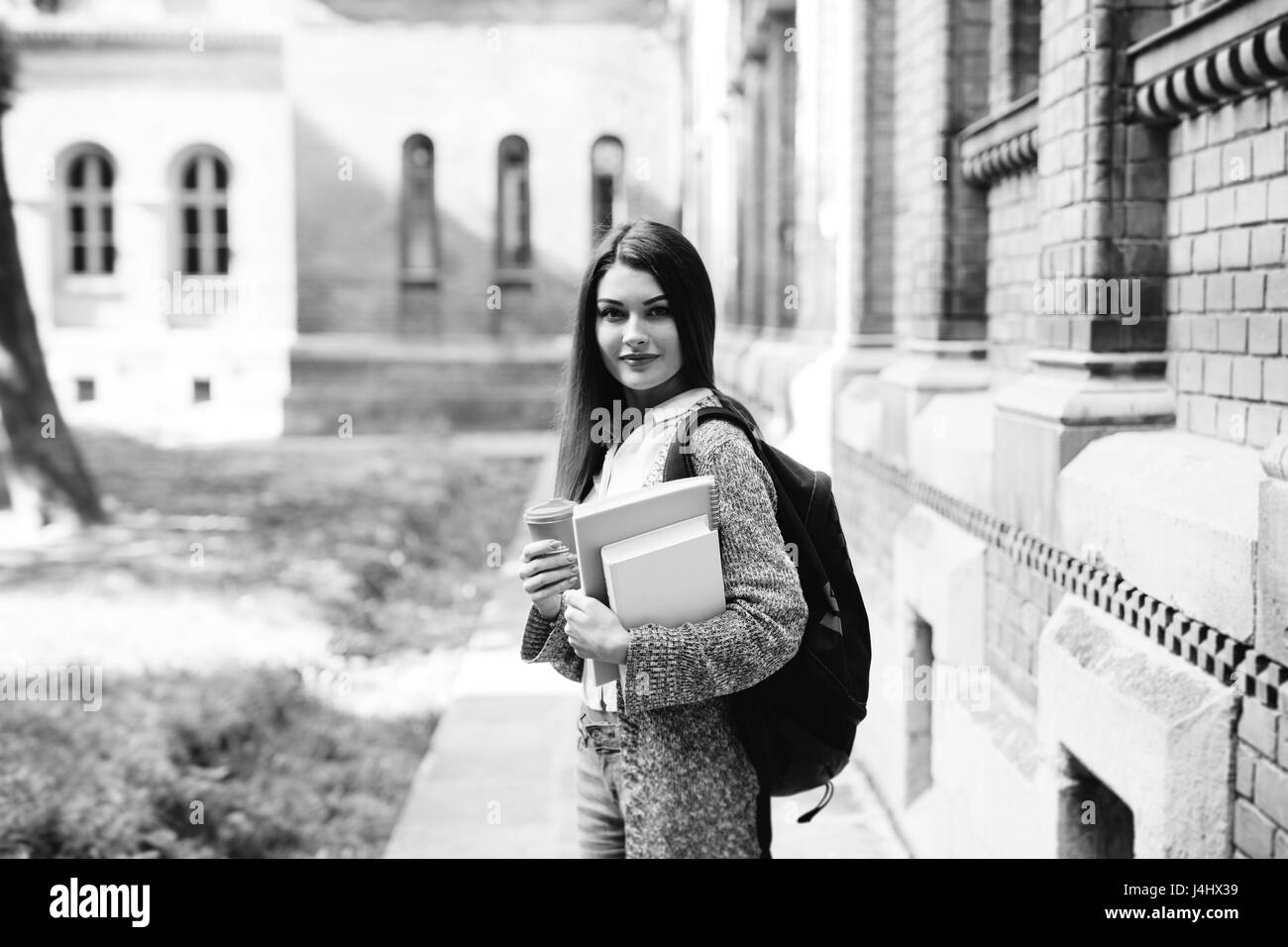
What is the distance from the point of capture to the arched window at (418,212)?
2234cm

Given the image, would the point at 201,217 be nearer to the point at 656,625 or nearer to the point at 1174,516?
the point at 1174,516

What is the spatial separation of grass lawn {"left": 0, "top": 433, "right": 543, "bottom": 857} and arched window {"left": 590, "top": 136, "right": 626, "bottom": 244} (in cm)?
782

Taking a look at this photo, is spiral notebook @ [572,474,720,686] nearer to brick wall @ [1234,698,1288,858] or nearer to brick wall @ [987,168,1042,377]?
brick wall @ [1234,698,1288,858]

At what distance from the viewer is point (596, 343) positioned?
2.34 metres

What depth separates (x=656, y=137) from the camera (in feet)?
73.5

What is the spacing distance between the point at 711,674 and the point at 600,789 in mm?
419

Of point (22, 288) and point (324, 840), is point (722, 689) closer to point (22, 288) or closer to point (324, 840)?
point (324, 840)

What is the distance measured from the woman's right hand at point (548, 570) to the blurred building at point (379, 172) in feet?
63.5

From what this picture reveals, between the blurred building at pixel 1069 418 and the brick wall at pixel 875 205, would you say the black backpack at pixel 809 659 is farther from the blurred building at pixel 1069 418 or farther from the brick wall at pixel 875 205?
the brick wall at pixel 875 205

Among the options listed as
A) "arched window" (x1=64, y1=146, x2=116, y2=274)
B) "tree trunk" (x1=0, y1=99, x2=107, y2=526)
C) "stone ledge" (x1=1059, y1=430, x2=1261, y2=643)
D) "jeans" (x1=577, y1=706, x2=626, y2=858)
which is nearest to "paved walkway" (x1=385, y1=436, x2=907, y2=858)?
"stone ledge" (x1=1059, y1=430, x2=1261, y2=643)

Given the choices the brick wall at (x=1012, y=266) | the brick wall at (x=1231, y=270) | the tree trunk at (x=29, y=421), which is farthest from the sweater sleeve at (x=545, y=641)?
the tree trunk at (x=29, y=421)

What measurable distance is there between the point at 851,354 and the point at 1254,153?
3.78m

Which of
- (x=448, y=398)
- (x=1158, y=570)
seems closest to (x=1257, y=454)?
(x=1158, y=570)

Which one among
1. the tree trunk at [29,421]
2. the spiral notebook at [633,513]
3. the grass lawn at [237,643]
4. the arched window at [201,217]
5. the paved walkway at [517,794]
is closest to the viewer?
the spiral notebook at [633,513]
